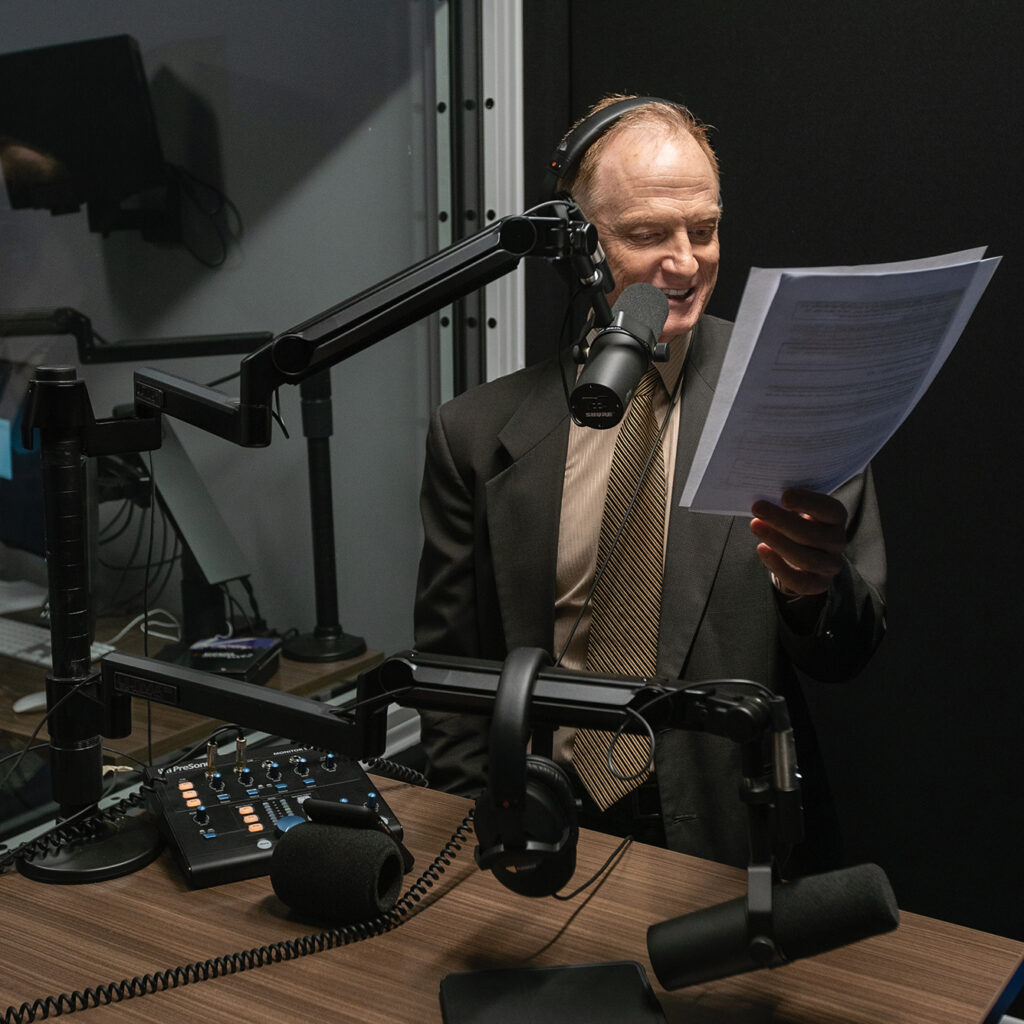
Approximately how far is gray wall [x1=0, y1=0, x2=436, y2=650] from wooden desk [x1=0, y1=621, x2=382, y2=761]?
0.39ft

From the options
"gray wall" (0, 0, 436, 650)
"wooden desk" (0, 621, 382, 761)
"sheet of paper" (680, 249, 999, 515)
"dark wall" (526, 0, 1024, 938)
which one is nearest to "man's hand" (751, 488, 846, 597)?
"sheet of paper" (680, 249, 999, 515)

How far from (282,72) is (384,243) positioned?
38 centimetres

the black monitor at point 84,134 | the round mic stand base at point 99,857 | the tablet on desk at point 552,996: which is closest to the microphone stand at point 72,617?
the round mic stand base at point 99,857

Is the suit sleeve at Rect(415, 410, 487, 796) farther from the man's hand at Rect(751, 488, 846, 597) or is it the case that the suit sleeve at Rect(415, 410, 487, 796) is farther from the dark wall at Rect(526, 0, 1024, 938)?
the dark wall at Rect(526, 0, 1024, 938)

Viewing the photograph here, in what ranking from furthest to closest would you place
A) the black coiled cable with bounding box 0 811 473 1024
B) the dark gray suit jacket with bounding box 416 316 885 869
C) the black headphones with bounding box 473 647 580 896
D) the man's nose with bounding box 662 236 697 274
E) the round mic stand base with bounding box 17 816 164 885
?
the man's nose with bounding box 662 236 697 274 < the dark gray suit jacket with bounding box 416 316 885 869 < the round mic stand base with bounding box 17 816 164 885 < the black coiled cable with bounding box 0 811 473 1024 < the black headphones with bounding box 473 647 580 896

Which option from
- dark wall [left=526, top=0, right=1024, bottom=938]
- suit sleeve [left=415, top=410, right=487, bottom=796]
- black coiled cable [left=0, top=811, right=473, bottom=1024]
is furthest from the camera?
dark wall [left=526, top=0, right=1024, bottom=938]

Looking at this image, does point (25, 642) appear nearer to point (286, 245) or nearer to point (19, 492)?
point (19, 492)

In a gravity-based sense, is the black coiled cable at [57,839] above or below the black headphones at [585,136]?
below

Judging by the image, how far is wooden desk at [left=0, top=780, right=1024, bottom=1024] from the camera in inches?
33.6

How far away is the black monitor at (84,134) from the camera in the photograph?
1511 mm

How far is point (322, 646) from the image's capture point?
6.95 feet

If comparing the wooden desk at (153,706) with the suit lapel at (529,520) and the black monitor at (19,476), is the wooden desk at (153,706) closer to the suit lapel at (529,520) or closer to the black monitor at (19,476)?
the black monitor at (19,476)

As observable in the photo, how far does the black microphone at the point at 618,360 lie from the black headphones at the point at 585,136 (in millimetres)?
596

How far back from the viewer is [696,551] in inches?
56.5
